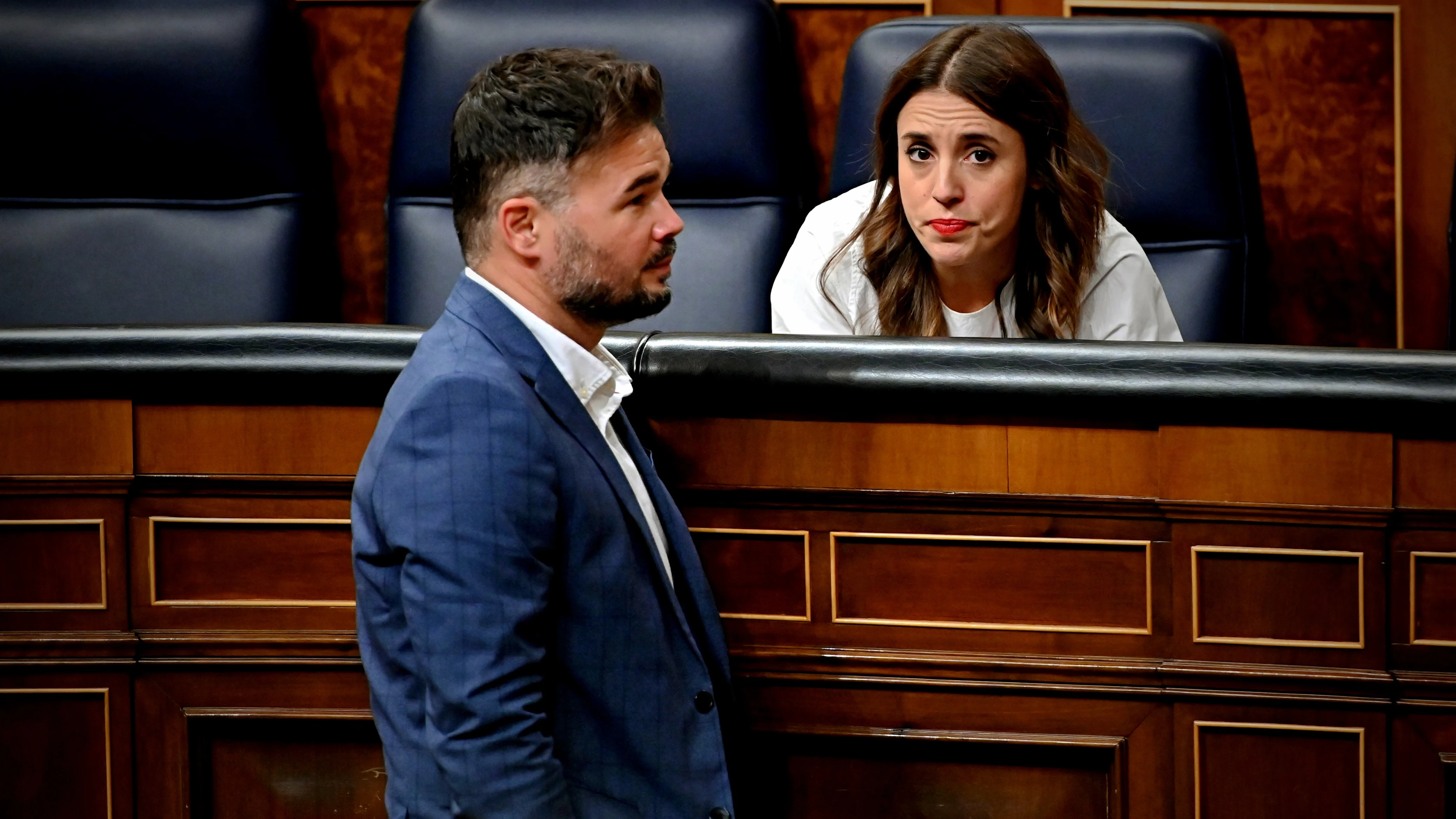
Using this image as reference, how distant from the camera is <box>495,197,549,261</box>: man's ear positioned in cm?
77

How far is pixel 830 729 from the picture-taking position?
93 cm

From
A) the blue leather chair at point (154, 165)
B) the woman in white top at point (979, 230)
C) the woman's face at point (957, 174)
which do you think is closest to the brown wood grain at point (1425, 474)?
the woman in white top at point (979, 230)

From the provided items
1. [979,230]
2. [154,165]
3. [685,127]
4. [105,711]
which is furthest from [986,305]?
[154,165]

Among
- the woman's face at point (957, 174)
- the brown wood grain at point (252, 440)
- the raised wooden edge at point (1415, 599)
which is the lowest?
the raised wooden edge at point (1415, 599)

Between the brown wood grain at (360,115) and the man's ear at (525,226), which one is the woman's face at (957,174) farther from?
the brown wood grain at (360,115)

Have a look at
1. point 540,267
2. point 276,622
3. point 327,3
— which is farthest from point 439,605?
point 327,3

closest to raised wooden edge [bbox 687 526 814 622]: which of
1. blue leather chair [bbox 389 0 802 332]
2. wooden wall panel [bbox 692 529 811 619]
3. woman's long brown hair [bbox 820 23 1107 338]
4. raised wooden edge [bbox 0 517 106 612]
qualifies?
wooden wall panel [bbox 692 529 811 619]

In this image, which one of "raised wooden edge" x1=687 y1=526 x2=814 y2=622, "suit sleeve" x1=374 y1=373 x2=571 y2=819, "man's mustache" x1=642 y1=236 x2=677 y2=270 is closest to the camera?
"suit sleeve" x1=374 y1=373 x2=571 y2=819

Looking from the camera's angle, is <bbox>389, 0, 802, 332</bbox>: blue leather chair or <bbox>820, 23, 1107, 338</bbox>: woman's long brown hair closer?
<bbox>820, 23, 1107, 338</bbox>: woman's long brown hair

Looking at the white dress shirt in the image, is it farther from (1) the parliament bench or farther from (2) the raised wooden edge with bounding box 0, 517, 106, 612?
(2) the raised wooden edge with bounding box 0, 517, 106, 612

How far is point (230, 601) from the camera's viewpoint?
3.20ft

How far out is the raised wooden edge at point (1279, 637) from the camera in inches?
33.7

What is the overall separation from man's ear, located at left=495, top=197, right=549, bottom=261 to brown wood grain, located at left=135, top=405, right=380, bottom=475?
23 cm

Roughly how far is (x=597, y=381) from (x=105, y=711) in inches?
19.2
